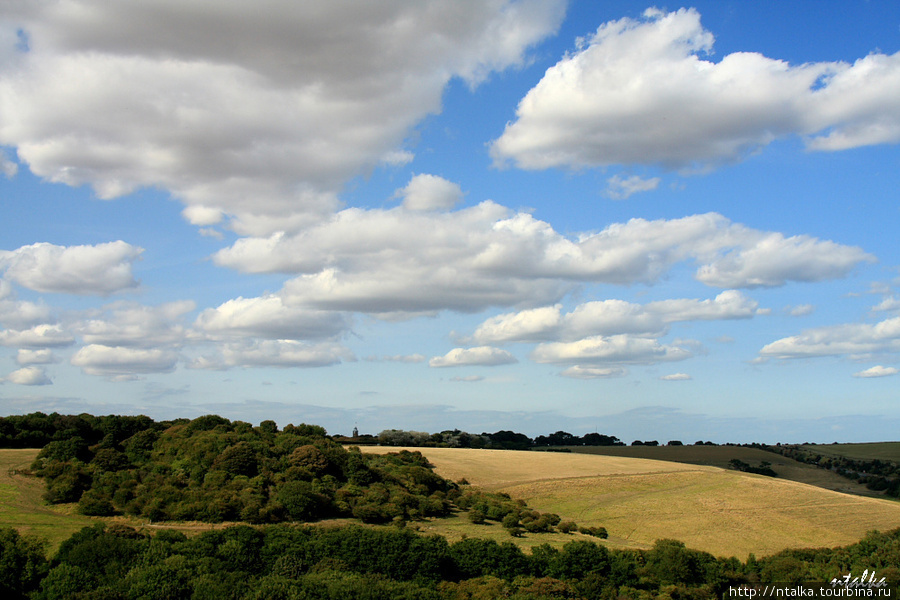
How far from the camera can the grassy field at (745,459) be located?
4186 inches

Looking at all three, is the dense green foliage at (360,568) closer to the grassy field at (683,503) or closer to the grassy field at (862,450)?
the grassy field at (683,503)

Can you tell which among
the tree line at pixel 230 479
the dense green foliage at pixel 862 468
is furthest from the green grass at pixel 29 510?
the dense green foliage at pixel 862 468

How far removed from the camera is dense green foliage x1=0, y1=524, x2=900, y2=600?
3347 cm

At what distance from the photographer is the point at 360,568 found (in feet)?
137

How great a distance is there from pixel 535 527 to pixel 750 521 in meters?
24.0

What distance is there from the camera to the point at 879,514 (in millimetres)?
70438

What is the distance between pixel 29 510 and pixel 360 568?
27.5m

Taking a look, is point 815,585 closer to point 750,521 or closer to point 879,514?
point 750,521

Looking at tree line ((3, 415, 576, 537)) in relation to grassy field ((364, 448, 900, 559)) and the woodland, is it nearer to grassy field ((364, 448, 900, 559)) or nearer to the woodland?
the woodland

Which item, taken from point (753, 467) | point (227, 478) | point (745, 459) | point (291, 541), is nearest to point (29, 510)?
point (227, 478)

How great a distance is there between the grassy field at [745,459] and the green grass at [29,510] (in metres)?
92.6

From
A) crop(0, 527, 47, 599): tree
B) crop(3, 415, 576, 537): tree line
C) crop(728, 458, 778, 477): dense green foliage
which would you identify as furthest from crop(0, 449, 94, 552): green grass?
crop(728, 458, 778, 477): dense green foliage

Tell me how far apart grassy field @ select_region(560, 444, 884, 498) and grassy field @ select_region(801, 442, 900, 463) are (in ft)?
81.2

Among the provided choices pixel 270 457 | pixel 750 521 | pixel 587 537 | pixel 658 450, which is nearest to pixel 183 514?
pixel 270 457
